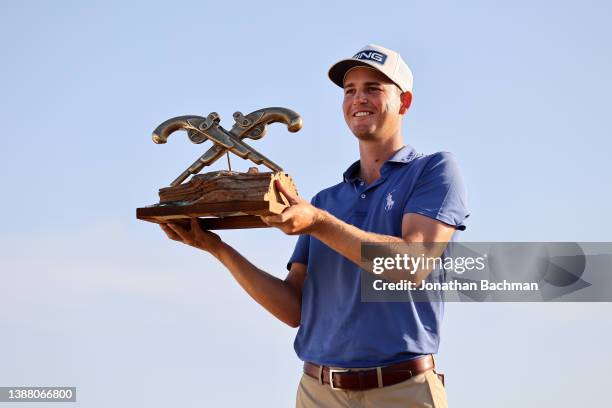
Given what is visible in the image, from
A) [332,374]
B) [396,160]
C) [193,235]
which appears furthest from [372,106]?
[332,374]

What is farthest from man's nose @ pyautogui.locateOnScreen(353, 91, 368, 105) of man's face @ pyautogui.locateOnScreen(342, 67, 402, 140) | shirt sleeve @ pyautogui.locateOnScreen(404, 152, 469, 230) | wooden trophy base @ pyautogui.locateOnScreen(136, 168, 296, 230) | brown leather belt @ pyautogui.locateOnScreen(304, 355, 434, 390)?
brown leather belt @ pyautogui.locateOnScreen(304, 355, 434, 390)

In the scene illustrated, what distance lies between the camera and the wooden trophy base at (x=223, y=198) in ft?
13.2

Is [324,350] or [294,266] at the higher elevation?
[294,266]

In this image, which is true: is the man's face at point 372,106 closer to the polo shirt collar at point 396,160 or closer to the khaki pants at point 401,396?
the polo shirt collar at point 396,160

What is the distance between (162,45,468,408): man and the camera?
13.3 feet

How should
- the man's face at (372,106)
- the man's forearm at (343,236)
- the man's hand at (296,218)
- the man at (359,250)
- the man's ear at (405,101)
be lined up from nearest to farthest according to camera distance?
the man's hand at (296,218), the man's forearm at (343,236), the man at (359,250), the man's face at (372,106), the man's ear at (405,101)

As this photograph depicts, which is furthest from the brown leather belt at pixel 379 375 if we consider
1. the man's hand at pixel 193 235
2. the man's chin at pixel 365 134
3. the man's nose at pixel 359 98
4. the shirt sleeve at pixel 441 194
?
the man's nose at pixel 359 98

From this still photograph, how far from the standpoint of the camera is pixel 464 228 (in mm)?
4371

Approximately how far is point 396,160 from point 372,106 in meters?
0.38

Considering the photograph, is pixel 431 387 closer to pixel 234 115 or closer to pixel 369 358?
pixel 369 358

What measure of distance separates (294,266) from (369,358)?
1072 mm

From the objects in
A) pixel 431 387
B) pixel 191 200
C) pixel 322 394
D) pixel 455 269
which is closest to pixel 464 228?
pixel 455 269

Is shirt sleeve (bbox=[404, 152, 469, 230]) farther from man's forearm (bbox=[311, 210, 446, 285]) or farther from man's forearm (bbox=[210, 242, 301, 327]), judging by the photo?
man's forearm (bbox=[210, 242, 301, 327])

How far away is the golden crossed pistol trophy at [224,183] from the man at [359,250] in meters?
0.11
